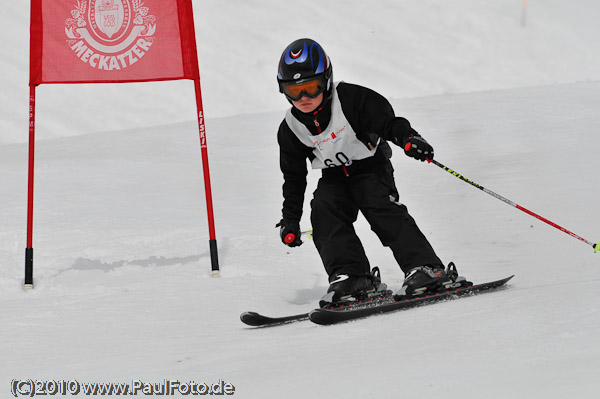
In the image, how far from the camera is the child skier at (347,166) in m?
4.20

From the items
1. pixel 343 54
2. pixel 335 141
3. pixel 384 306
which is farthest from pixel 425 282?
pixel 343 54

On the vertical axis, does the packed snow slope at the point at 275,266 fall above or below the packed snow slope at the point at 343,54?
below

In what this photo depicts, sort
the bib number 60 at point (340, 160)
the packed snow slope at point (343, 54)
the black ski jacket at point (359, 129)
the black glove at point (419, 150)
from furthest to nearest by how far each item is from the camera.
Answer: the packed snow slope at point (343, 54), the bib number 60 at point (340, 160), the black ski jacket at point (359, 129), the black glove at point (419, 150)

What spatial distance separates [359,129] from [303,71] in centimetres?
49

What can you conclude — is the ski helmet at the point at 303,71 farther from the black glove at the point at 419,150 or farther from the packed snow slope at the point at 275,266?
the packed snow slope at the point at 275,266

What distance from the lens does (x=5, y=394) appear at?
2840 millimetres

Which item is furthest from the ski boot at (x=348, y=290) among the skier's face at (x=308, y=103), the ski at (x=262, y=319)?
the skier's face at (x=308, y=103)

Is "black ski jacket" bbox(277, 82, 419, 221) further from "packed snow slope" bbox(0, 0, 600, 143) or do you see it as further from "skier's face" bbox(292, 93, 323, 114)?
"packed snow slope" bbox(0, 0, 600, 143)

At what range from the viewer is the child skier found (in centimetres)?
420

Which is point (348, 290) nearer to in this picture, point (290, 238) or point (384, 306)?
point (384, 306)

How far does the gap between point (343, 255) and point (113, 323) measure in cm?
144

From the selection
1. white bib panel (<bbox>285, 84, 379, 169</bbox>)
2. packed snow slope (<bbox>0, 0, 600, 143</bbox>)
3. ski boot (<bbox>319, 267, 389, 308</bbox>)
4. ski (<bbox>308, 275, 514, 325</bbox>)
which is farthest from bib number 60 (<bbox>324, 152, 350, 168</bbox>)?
packed snow slope (<bbox>0, 0, 600, 143</bbox>)

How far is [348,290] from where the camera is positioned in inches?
166

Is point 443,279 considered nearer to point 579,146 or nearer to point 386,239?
point 386,239
